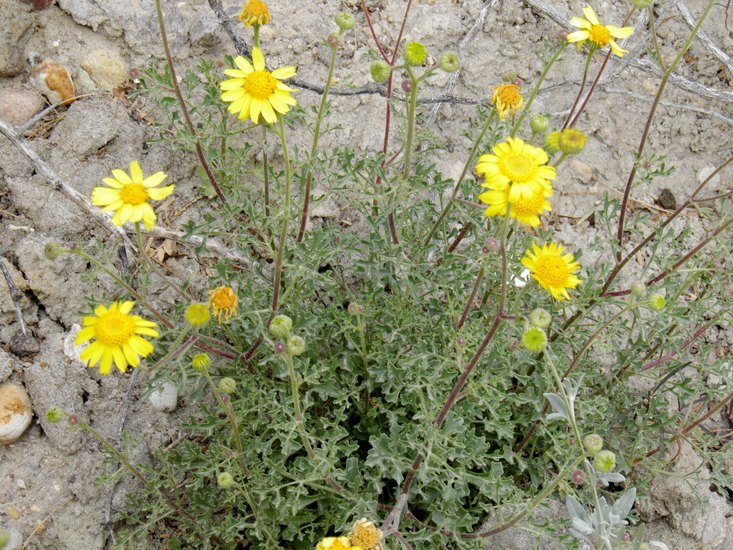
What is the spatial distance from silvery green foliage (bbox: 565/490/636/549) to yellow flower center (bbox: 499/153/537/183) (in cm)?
117

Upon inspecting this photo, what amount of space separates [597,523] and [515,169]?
51.3 inches

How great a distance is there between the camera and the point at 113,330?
8.00 feet

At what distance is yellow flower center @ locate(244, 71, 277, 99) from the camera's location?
270 cm

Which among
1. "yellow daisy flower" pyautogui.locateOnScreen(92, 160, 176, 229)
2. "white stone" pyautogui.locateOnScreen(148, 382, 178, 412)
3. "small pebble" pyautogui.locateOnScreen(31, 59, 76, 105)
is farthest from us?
"small pebble" pyautogui.locateOnScreen(31, 59, 76, 105)

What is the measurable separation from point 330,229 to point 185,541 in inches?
64.6

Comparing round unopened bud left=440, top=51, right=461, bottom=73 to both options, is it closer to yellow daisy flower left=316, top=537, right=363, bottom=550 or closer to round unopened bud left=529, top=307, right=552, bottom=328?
round unopened bud left=529, top=307, right=552, bottom=328

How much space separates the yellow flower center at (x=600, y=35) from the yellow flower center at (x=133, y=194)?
2.03 meters

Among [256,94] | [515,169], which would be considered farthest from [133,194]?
[515,169]

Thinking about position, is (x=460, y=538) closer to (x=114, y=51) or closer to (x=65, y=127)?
(x=65, y=127)

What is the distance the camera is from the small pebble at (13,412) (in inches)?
126

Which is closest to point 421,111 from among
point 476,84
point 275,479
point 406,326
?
point 476,84

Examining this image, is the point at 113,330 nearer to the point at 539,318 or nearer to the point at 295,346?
the point at 295,346

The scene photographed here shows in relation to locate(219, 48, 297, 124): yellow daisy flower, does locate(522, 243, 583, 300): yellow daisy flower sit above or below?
below

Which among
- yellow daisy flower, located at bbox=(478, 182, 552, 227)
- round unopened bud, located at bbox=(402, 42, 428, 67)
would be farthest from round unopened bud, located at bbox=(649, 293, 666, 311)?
round unopened bud, located at bbox=(402, 42, 428, 67)
